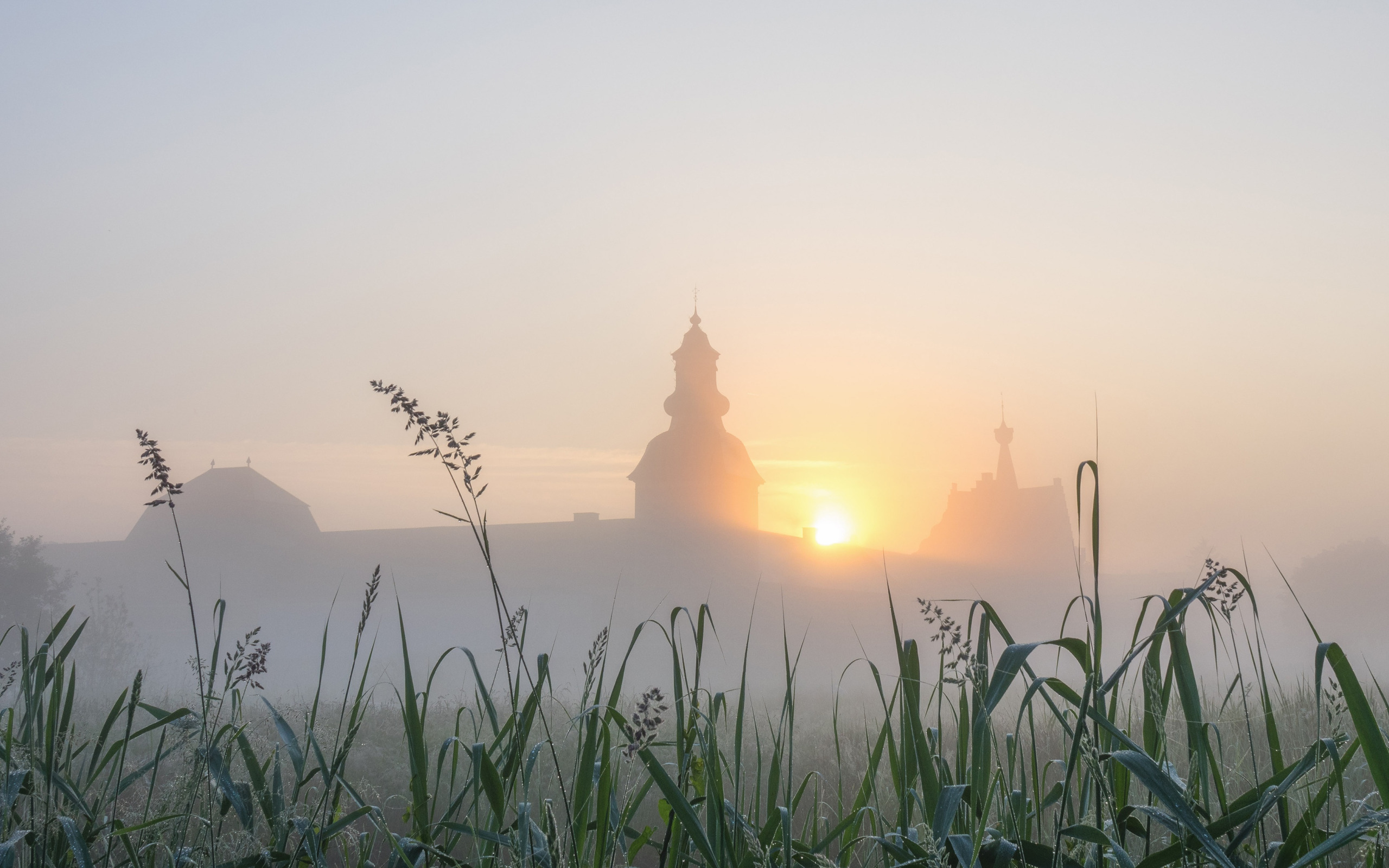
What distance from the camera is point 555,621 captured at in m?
42.2

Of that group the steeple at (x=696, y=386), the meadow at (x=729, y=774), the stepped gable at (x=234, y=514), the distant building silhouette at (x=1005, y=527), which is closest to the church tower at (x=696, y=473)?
the steeple at (x=696, y=386)

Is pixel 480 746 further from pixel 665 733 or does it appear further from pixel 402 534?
pixel 402 534

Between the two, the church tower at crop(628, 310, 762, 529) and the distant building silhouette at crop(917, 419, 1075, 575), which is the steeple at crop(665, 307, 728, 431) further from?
the distant building silhouette at crop(917, 419, 1075, 575)

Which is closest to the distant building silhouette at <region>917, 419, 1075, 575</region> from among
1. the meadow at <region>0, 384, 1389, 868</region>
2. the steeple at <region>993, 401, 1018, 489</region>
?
the steeple at <region>993, 401, 1018, 489</region>

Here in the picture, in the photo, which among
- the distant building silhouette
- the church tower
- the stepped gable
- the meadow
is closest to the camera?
the meadow

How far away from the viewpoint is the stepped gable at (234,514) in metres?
48.6

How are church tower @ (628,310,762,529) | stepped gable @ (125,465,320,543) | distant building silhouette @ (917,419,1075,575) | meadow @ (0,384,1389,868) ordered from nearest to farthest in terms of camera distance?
meadow @ (0,384,1389,868)
church tower @ (628,310,762,529)
stepped gable @ (125,465,320,543)
distant building silhouette @ (917,419,1075,575)

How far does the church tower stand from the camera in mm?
44312

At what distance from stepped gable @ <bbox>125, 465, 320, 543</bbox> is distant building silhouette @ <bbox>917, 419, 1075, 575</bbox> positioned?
36838 mm

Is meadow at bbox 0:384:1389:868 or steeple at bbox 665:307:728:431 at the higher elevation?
steeple at bbox 665:307:728:431

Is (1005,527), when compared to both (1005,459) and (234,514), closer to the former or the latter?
(1005,459)

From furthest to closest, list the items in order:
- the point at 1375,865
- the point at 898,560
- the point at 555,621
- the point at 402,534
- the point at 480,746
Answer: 1. the point at 898,560
2. the point at 402,534
3. the point at 555,621
4. the point at 480,746
5. the point at 1375,865

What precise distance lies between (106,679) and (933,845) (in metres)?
30.9

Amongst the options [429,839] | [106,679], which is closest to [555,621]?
[106,679]
